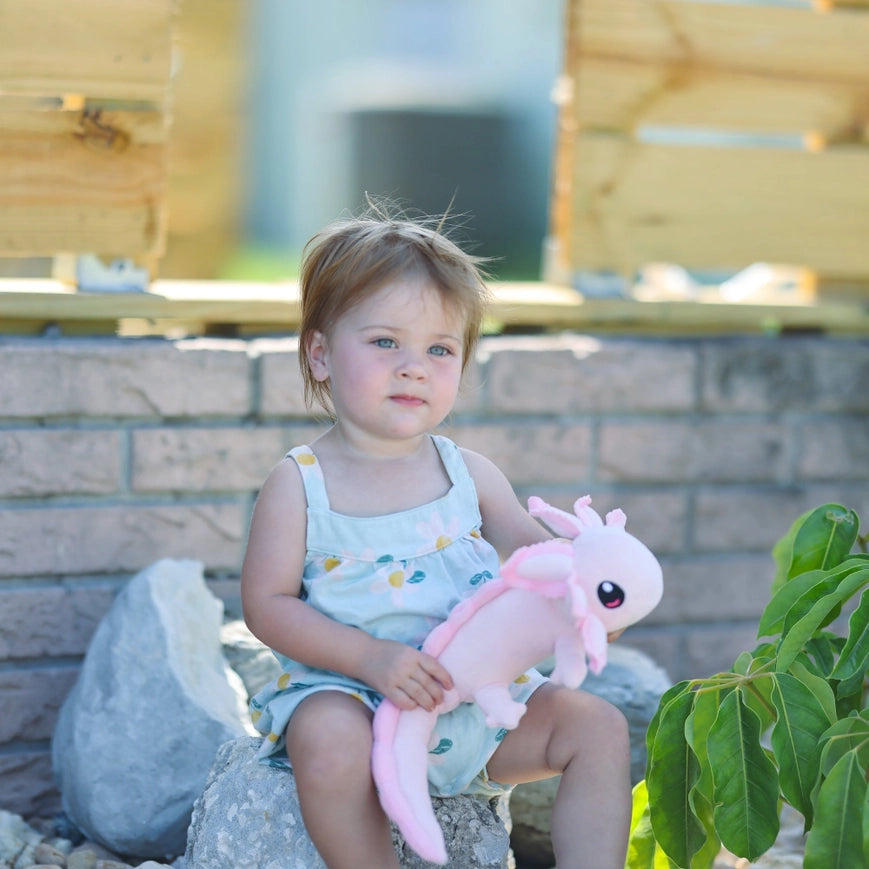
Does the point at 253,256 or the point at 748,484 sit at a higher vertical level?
the point at 253,256

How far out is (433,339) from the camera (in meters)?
1.84

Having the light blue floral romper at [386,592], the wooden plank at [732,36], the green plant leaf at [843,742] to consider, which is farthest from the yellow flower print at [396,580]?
the wooden plank at [732,36]

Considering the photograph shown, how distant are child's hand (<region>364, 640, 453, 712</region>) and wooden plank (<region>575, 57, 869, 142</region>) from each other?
1.56m

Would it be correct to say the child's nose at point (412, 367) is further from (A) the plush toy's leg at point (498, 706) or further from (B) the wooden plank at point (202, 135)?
(B) the wooden plank at point (202, 135)

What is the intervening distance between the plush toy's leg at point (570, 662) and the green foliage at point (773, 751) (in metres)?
0.19

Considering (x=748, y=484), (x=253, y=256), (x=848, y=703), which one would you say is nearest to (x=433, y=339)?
(x=848, y=703)

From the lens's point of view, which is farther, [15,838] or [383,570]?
[15,838]

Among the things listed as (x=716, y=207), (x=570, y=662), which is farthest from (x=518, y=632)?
(x=716, y=207)

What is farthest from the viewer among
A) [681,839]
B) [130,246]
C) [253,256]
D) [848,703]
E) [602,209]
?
[253,256]

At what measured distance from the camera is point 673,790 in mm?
1746

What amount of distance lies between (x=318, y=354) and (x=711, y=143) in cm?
148

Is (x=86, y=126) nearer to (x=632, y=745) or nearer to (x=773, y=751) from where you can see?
(x=632, y=745)

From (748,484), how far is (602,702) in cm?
135

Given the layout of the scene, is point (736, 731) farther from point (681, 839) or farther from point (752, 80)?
point (752, 80)
